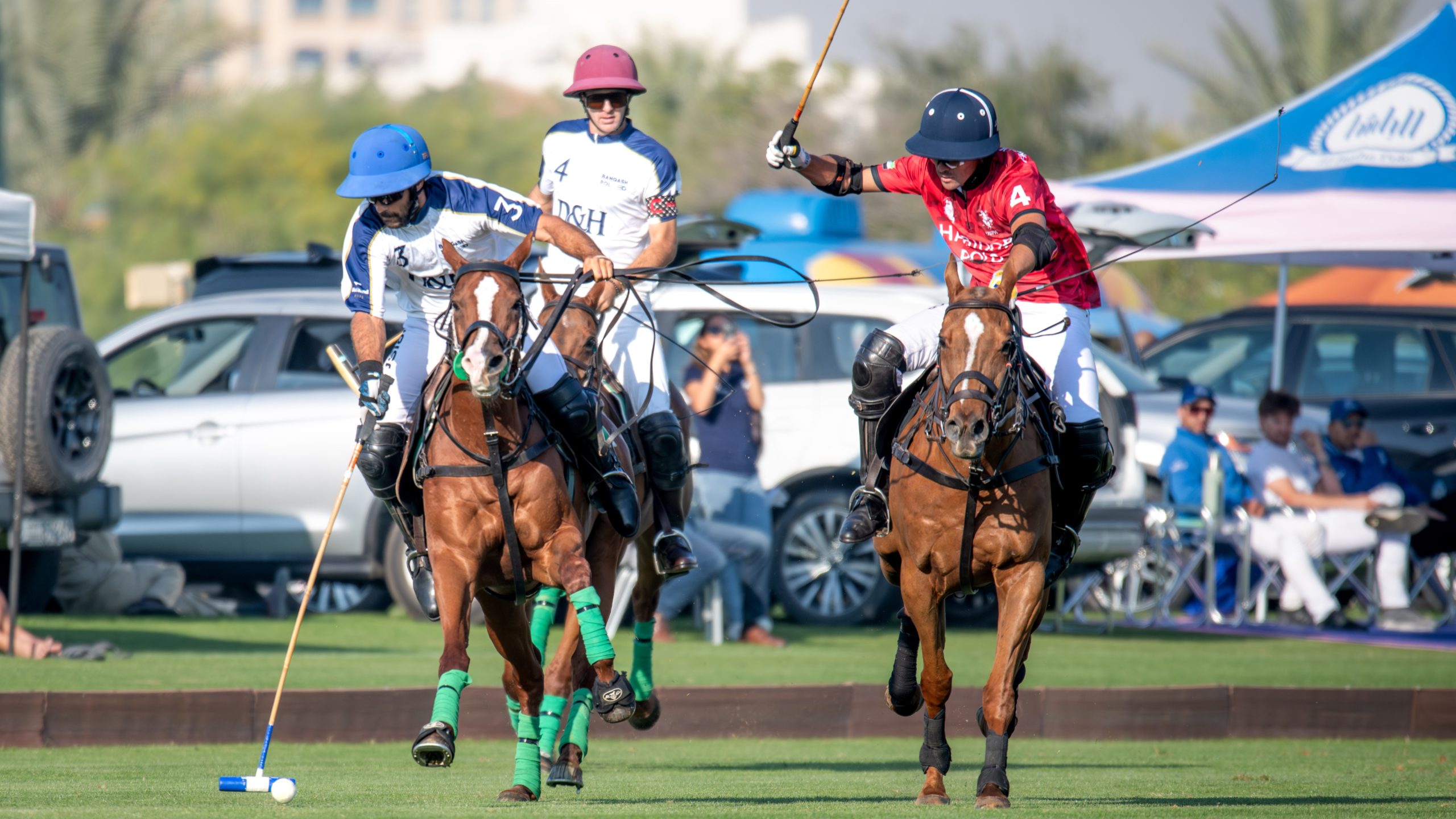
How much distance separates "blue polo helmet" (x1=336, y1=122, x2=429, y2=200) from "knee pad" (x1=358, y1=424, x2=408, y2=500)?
1.01 metres

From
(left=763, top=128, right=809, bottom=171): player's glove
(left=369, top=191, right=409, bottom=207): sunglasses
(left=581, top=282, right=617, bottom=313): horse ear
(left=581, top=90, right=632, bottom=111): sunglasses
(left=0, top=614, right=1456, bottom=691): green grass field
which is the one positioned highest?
(left=581, top=90, right=632, bottom=111): sunglasses

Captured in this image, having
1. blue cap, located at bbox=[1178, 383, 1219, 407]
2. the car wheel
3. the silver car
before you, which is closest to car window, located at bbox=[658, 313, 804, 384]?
the car wheel

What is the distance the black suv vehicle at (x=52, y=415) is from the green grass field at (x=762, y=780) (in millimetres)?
3191

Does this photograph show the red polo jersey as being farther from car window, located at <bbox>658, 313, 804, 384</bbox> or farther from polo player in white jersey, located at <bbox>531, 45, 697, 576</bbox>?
car window, located at <bbox>658, 313, 804, 384</bbox>

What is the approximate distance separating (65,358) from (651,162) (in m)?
5.10

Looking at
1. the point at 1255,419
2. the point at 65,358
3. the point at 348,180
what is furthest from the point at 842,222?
the point at 348,180

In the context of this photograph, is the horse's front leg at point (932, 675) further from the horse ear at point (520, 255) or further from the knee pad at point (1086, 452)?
the horse ear at point (520, 255)

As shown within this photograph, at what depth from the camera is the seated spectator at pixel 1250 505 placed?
50.2ft

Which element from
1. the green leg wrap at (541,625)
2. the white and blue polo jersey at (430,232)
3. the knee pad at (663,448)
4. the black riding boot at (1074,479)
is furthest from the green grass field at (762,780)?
the white and blue polo jersey at (430,232)

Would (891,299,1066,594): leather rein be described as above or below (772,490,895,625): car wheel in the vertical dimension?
above

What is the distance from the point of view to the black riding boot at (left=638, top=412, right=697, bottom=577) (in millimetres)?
9125

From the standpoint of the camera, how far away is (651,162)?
30.8ft

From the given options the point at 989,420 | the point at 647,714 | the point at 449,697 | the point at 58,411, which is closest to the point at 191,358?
the point at 58,411

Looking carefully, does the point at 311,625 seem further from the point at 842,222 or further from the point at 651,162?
the point at 842,222
